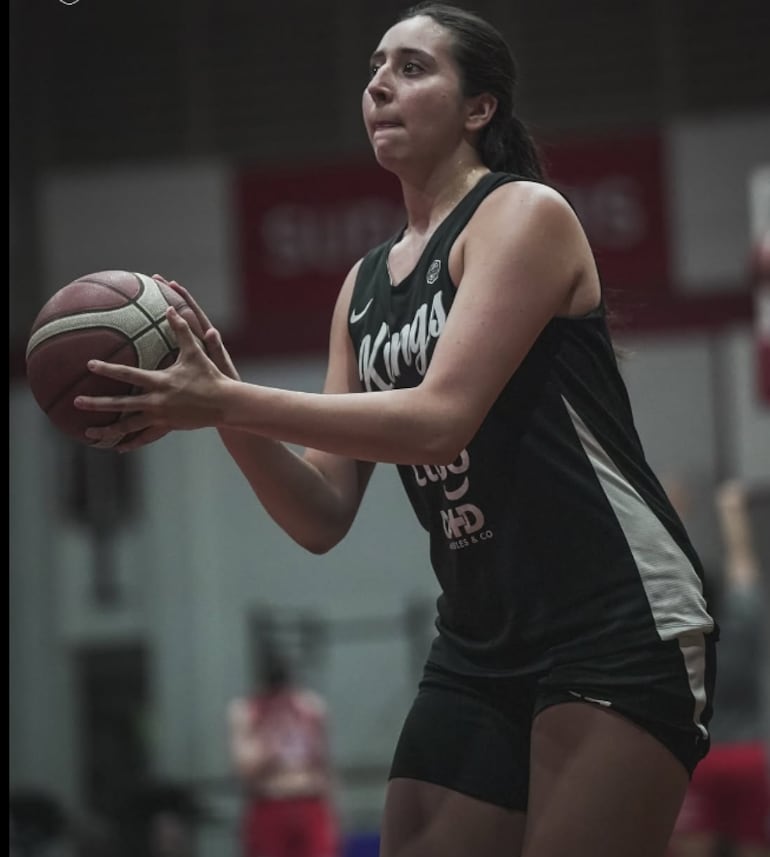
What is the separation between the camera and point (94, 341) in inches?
97.9

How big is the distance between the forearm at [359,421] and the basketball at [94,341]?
20 centimetres

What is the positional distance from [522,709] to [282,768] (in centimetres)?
666

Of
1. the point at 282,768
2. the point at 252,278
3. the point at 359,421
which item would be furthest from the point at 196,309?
the point at 252,278

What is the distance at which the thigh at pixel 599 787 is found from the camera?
2.40 m

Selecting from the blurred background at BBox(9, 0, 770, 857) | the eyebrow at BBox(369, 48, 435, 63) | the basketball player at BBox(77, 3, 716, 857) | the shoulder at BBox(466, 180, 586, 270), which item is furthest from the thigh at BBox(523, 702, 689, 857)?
the blurred background at BBox(9, 0, 770, 857)

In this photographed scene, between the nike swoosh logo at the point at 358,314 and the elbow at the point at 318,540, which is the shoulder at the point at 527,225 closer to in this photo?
the nike swoosh logo at the point at 358,314

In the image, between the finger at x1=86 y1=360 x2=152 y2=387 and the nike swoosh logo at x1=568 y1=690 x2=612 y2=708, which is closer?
the finger at x1=86 y1=360 x2=152 y2=387

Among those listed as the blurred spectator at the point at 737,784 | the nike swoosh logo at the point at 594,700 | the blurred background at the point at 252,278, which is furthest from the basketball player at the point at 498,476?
the blurred background at the point at 252,278

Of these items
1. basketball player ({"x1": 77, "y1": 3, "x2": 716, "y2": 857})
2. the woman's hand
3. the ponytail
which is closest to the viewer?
the woman's hand

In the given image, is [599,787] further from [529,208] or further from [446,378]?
[529,208]

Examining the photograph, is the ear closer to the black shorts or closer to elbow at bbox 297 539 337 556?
elbow at bbox 297 539 337 556

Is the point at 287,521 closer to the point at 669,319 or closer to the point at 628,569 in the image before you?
the point at 628,569

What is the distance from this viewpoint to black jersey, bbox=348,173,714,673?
8.24ft

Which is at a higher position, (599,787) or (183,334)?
(183,334)
